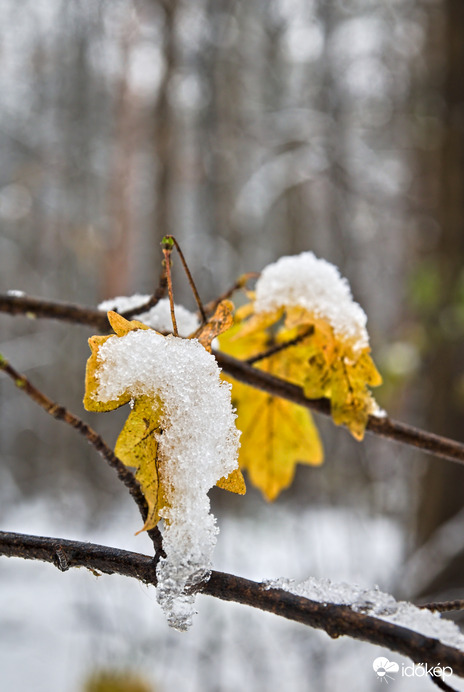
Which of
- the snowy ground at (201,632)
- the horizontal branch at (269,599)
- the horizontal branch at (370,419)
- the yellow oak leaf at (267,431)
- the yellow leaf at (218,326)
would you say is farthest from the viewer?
the snowy ground at (201,632)

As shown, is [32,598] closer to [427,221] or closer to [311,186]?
[427,221]

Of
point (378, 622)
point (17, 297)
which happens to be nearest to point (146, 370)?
point (378, 622)

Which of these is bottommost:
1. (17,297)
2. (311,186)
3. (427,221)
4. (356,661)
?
A: (356,661)

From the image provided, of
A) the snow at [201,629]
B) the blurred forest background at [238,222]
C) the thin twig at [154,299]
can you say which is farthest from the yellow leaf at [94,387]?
the snow at [201,629]

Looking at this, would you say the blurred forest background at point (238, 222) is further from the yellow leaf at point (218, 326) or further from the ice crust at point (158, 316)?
the yellow leaf at point (218, 326)

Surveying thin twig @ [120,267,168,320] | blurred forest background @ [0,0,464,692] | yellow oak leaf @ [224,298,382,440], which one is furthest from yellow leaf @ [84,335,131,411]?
blurred forest background @ [0,0,464,692]

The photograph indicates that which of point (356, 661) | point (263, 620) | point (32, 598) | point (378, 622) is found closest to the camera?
point (378, 622)

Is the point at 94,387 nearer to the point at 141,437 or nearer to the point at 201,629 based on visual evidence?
the point at 141,437
